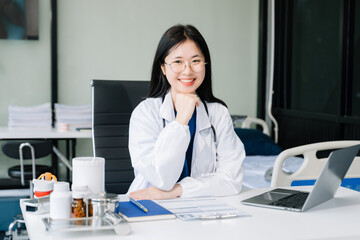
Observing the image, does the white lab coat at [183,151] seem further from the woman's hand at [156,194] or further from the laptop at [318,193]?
the laptop at [318,193]

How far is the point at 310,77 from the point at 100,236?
3.09m

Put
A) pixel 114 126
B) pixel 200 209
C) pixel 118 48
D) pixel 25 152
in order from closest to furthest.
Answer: pixel 200 209, pixel 114 126, pixel 25 152, pixel 118 48

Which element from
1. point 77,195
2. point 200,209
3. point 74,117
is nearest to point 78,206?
point 77,195

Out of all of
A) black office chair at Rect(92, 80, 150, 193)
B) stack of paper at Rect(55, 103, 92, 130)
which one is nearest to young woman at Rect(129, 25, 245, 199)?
black office chair at Rect(92, 80, 150, 193)

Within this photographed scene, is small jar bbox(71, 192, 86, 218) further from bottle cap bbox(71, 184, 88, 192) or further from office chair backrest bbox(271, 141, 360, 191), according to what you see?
office chair backrest bbox(271, 141, 360, 191)

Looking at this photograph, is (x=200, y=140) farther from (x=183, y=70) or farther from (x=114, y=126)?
(x=114, y=126)

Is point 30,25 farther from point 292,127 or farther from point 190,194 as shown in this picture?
point 190,194

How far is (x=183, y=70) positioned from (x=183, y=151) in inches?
12.0

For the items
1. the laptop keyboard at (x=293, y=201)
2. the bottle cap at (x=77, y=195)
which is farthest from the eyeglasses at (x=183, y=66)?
the bottle cap at (x=77, y=195)

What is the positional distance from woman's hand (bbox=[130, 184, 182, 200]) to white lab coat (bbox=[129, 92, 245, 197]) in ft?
0.06

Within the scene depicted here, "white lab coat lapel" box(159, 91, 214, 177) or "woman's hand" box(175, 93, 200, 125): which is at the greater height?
"woman's hand" box(175, 93, 200, 125)

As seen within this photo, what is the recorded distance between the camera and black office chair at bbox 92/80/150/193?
2.12m

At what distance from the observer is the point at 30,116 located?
350cm

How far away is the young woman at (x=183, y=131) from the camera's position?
1576 mm
